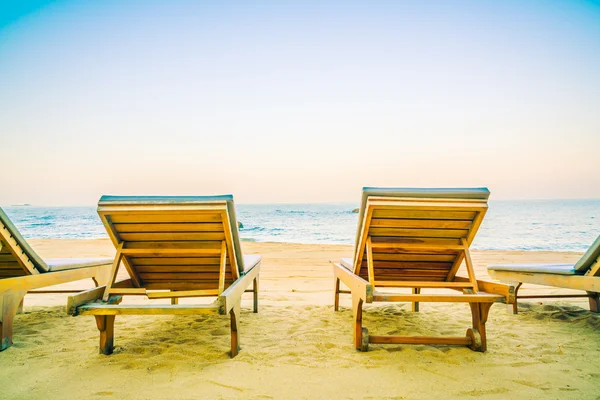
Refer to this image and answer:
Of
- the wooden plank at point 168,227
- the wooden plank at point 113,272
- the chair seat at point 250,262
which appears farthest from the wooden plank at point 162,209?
the chair seat at point 250,262

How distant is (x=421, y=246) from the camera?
11.1 ft

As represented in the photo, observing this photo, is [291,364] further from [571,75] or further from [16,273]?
[571,75]

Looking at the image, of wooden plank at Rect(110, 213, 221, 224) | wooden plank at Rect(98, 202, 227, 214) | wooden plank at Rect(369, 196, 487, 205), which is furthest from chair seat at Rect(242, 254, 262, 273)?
wooden plank at Rect(369, 196, 487, 205)

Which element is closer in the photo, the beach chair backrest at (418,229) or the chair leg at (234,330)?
the chair leg at (234,330)

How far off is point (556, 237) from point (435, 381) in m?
23.3

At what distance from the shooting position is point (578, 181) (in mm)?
36625

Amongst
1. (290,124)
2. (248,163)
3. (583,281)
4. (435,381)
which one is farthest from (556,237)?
(248,163)

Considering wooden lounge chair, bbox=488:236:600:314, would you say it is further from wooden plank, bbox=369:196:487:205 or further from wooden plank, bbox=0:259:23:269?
wooden plank, bbox=0:259:23:269

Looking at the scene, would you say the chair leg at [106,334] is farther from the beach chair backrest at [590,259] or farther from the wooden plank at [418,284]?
the beach chair backrest at [590,259]

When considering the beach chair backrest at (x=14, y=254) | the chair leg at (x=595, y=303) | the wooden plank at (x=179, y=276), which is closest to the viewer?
the beach chair backrest at (x=14, y=254)

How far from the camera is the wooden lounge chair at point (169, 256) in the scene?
2723 mm

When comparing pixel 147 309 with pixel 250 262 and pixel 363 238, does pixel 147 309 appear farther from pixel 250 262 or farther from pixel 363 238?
pixel 363 238

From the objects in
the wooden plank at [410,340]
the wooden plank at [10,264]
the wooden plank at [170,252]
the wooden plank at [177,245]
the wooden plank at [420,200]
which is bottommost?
the wooden plank at [410,340]

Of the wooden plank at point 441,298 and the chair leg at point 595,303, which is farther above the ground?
the wooden plank at point 441,298
